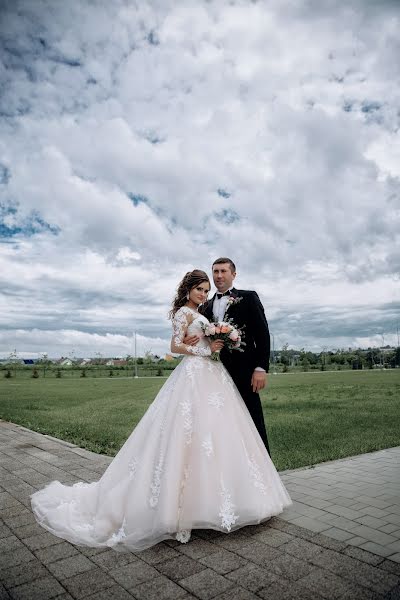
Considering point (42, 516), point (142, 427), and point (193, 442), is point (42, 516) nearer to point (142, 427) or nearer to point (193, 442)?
point (142, 427)

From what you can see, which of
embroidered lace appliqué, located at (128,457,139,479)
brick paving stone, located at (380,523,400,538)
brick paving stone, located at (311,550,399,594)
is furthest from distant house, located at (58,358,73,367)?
brick paving stone, located at (311,550,399,594)

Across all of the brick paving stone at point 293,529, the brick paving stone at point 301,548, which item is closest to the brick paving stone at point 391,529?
the brick paving stone at point 293,529

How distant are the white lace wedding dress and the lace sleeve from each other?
2 centimetres

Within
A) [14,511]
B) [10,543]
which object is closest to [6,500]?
[14,511]

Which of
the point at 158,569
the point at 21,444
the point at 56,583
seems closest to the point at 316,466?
the point at 158,569

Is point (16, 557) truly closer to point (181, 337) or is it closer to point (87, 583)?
point (87, 583)

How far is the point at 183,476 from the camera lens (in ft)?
12.7

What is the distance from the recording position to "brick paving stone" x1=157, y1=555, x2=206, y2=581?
324cm

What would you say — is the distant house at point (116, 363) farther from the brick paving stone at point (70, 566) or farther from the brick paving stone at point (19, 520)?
the brick paving stone at point (70, 566)

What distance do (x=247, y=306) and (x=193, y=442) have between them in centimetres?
174

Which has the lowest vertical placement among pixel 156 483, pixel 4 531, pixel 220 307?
pixel 4 531

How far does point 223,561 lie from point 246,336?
91.8 inches

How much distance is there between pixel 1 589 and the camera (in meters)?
3.08

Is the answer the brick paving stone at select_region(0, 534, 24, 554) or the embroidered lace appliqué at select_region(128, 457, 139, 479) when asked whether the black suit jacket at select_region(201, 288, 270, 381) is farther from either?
the brick paving stone at select_region(0, 534, 24, 554)
